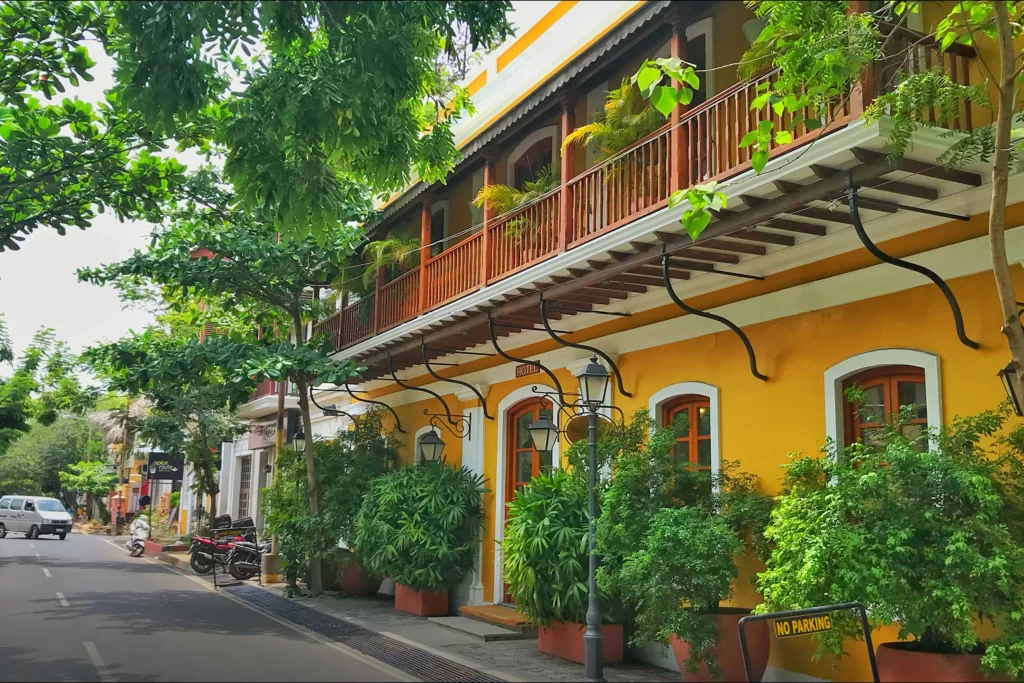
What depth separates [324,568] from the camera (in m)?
16.2

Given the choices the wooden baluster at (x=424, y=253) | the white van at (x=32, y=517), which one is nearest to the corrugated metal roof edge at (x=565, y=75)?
the wooden baluster at (x=424, y=253)

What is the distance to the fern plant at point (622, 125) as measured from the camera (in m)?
9.62

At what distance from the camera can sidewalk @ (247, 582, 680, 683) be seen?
9.10 metres

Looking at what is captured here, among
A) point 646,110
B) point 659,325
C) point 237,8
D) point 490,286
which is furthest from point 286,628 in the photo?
point 237,8

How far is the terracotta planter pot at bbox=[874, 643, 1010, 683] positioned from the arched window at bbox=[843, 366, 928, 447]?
1.85 m

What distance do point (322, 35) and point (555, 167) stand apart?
579cm

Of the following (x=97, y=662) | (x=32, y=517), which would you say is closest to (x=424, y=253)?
(x=97, y=662)

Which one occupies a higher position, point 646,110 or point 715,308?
point 646,110

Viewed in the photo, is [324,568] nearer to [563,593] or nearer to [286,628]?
[286,628]

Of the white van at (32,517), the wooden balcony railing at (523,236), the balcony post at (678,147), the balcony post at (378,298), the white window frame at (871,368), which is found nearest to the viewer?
the white window frame at (871,368)

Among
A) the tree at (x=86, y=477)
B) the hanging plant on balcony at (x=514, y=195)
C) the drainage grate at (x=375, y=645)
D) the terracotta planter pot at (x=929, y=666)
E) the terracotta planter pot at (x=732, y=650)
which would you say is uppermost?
the hanging plant on balcony at (x=514, y=195)

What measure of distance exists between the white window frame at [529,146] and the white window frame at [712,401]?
3.90 metres

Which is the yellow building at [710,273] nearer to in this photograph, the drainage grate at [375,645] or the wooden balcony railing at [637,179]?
the wooden balcony railing at [637,179]

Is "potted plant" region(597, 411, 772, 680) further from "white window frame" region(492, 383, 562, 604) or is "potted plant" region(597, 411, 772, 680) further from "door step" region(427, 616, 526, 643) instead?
"white window frame" region(492, 383, 562, 604)
